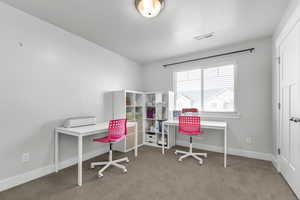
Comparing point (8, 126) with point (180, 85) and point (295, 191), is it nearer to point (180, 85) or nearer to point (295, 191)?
point (180, 85)

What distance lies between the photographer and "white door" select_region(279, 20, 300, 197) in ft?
5.48

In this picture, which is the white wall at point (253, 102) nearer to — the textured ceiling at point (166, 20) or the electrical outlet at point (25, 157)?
the textured ceiling at point (166, 20)

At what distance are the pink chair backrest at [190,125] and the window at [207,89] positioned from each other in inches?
33.2

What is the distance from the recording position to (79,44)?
2.77 metres

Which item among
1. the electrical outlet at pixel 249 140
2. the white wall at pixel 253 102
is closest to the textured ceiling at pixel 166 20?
the white wall at pixel 253 102

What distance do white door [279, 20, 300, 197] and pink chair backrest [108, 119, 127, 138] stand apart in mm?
2403

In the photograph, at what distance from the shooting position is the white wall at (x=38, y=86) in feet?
6.18

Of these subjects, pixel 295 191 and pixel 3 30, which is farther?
pixel 3 30

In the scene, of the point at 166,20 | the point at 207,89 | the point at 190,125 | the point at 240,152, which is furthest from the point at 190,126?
the point at 166,20

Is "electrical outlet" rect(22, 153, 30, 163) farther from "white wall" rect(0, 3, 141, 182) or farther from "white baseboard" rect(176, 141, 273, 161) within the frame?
"white baseboard" rect(176, 141, 273, 161)

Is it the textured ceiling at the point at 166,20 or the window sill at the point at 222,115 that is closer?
the textured ceiling at the point at 166,20

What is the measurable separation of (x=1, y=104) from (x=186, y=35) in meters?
3.12

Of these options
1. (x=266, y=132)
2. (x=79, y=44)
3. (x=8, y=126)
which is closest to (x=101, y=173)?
(x=8, y=126)

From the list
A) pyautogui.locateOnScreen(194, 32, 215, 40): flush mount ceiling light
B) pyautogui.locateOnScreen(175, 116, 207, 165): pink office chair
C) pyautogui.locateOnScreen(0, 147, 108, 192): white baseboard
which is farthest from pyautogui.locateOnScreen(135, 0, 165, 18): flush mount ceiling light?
pyautogui.locateOnScreen(0, 147, 108, 192): white baseboard
